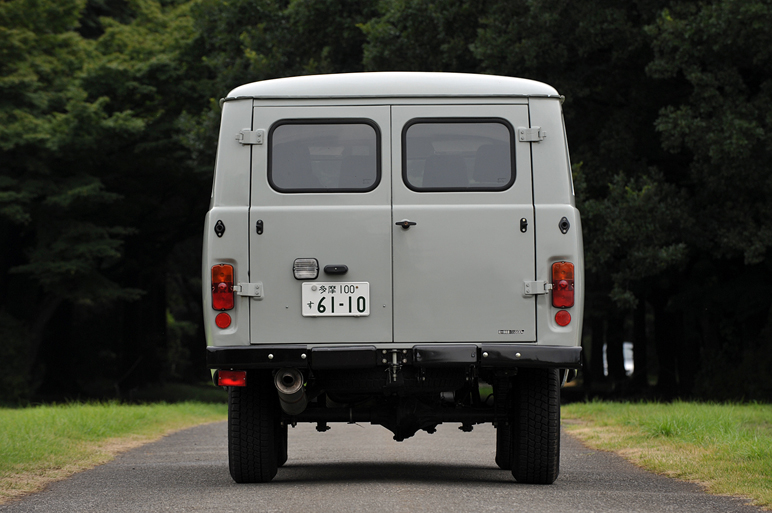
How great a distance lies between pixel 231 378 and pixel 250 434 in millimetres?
571

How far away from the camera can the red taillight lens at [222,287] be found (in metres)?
7.49

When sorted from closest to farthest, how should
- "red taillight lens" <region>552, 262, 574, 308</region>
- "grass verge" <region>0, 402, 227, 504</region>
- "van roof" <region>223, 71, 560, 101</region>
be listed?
"red taillight lens" <region>552, 262, 574, 308</region>, "van roof" <region>223, 71, 560, 101</region>, "grass verge" <region>0, 402, 227, 504</region>

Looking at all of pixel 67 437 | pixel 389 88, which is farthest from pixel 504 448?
pixel 67 437

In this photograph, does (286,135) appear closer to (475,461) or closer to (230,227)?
(230,227)

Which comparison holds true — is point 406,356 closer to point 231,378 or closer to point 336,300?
point 336,300

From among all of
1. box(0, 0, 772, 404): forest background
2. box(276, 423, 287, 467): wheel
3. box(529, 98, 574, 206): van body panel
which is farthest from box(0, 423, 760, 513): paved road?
box(0, 0, 772, 404): forest background

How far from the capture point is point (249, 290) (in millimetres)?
7477

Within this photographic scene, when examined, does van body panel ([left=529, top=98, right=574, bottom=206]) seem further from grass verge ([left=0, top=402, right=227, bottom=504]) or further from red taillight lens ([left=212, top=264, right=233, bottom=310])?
grass verge ([left=0, top=402, right=227, bottom=504])

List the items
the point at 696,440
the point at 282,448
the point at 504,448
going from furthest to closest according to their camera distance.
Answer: the point at 696,440
the point at 282,448
the point at 504,448

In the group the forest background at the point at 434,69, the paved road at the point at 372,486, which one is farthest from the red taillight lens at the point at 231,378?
the forest background at the point at 434,69

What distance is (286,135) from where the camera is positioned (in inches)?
305

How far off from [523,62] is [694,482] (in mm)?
12764

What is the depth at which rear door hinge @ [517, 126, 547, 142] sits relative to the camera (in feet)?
25.2

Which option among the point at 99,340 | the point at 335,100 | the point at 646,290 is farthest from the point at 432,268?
the point at 99,340
